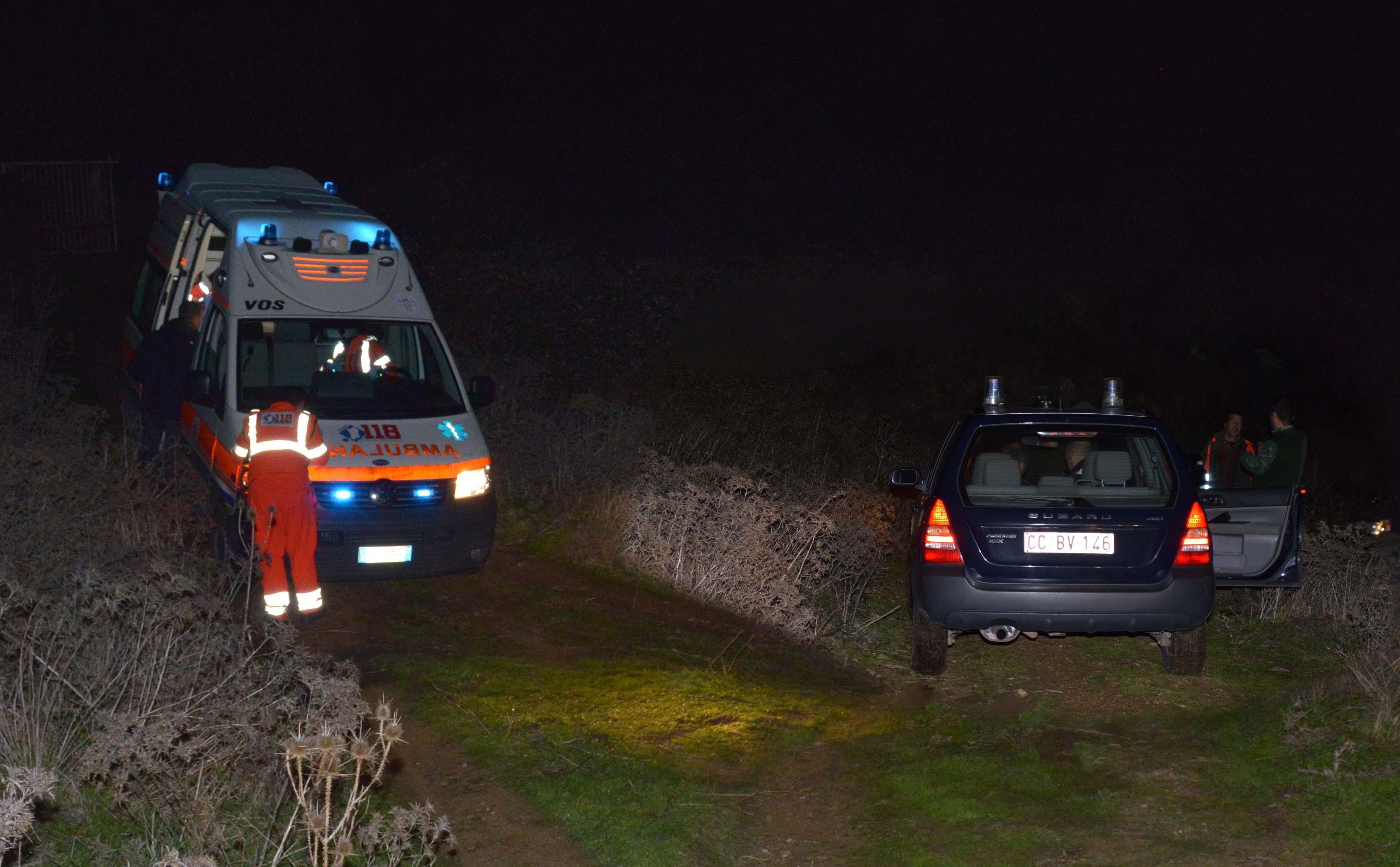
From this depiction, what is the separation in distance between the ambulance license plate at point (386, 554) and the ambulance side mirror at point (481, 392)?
1.33 metres

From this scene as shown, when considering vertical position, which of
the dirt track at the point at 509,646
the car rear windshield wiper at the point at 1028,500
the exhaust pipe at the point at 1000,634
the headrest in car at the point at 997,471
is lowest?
the dirt track at the point at 509,646

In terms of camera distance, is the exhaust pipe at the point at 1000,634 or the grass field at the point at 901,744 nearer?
the grass field at the point at 901,744

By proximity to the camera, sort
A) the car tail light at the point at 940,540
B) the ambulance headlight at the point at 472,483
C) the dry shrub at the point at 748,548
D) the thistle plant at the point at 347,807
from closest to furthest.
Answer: the thistle plant at the point at 347,807 → the car tail light at the point at 940,540 → the ambulance headlight at the point at 472,483 → the dry shrub at the point at 748,548

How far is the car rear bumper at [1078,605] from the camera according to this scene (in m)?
6.52

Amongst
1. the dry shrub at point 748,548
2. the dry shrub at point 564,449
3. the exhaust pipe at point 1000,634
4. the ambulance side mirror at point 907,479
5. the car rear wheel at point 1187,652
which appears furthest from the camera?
the dry shrub at point 564,449

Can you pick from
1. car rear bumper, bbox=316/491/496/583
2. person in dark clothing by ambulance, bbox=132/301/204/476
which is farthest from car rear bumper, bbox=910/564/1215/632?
person in dark clothing by ambulance, bbox=132/301/204/476

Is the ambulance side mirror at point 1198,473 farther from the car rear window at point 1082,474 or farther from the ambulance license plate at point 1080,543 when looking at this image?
the ambulance license plate at point 1080,543

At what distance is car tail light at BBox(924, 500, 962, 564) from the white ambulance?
3.21 m

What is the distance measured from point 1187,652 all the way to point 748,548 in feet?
10.7

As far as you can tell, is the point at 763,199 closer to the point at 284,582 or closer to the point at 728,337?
the point at 728,337

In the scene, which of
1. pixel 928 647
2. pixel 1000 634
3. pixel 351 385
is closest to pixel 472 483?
pixel 351 385

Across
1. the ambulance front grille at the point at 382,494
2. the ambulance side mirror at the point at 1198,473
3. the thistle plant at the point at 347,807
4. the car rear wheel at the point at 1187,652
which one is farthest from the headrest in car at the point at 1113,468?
the thistle plant at the point at 347,807

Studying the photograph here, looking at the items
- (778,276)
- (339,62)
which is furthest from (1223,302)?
(339,62)

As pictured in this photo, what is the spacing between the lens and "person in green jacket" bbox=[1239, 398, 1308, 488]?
853 centimetres
